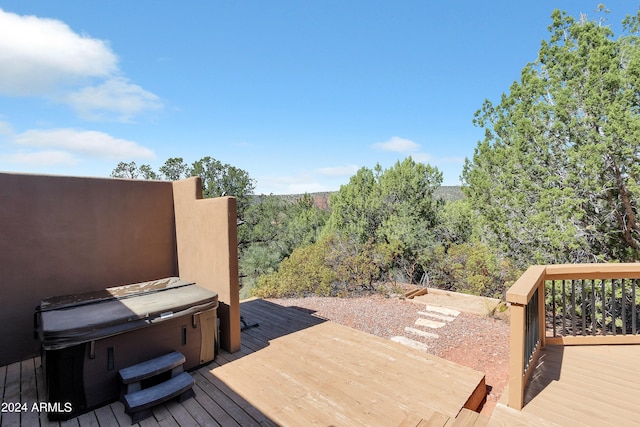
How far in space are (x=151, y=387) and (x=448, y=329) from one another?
4.64 meters

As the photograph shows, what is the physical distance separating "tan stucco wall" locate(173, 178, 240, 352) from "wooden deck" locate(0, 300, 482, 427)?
18.9 inches

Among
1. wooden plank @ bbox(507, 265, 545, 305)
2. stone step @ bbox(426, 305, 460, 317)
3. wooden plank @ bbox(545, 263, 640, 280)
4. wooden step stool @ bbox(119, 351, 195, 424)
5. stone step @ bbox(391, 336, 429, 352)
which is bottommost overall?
stone step @ bbox(426, 305, 460, 317)

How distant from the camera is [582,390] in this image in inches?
93.8

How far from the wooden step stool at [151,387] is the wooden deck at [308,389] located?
0.32 feet

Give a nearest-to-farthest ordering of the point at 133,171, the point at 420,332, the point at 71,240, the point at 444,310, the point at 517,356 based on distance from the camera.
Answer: the point at 517,356 < the point at 71,240 < the point at 420,332 < the point at 444,310 < the point at 133,171

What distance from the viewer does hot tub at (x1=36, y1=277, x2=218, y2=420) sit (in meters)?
2.49

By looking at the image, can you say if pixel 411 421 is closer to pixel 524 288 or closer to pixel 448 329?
pixel 524 288

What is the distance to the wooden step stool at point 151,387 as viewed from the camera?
249 centimetres

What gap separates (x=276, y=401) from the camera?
2.71m

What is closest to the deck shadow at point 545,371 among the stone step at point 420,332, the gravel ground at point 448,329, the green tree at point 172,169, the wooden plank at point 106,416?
the gravel ground at point 448,329

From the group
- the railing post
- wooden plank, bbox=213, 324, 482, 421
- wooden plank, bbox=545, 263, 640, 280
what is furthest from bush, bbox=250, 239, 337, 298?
the railing post

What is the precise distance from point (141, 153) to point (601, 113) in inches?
689

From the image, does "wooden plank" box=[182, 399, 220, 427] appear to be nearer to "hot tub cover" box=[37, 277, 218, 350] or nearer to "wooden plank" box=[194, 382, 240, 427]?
"wooden plank" box=[194, 382, 240, 427]

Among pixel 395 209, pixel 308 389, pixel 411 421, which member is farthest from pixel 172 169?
pixel 411 421
